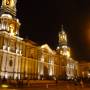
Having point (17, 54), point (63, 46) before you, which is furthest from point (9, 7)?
point (63, 46)

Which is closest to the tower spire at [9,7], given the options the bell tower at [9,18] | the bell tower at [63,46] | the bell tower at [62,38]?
the bell tower at [9,18]

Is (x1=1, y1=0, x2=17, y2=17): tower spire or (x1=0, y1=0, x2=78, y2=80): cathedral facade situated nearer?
(x1=0, y1=0, x2=78, y2=80): cathedral facade

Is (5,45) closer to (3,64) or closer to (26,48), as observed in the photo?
(3,64)

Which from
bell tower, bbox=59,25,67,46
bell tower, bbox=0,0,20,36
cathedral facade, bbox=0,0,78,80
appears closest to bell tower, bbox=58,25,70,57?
bell tower, bbox=59,25,67,46

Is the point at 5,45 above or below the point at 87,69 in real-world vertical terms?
above

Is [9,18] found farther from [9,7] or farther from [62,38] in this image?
[62,38]

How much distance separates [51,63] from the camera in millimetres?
61000

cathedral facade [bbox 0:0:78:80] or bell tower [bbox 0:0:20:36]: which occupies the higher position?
bell tower [bbox 0:0:20:36]

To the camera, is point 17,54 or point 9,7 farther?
point 9,7

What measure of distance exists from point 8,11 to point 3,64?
14.6m

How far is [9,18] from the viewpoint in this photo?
45344mm

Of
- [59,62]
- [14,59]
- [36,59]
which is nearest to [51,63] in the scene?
[59,62]

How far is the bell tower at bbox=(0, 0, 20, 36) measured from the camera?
145 ft

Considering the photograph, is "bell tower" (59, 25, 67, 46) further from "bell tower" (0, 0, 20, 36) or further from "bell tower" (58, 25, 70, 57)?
"bell tower" (0, 0, 20, 36)
